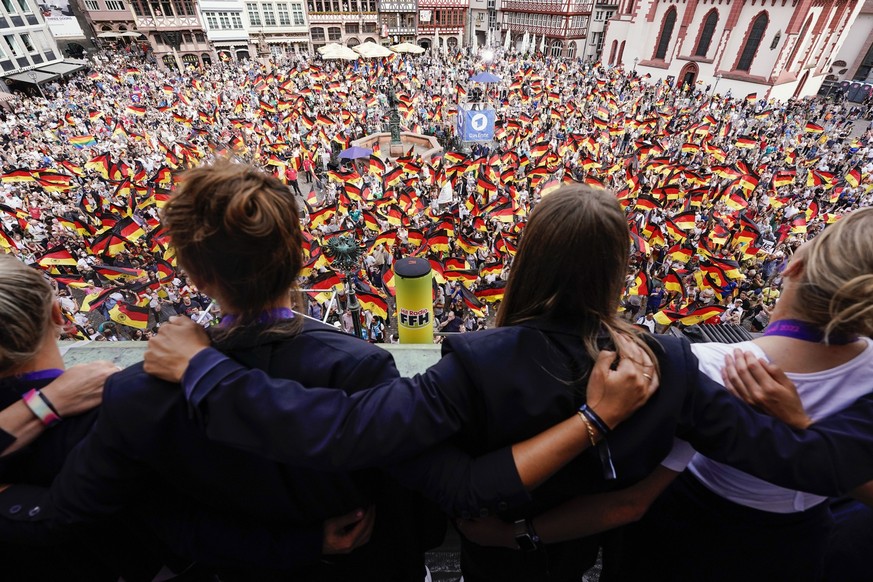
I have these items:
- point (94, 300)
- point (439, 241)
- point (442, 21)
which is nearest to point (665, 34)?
point (442, 21)

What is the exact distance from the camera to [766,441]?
144cm

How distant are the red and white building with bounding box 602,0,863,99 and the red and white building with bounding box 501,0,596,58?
1060 centimetres

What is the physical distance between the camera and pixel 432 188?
17000mm

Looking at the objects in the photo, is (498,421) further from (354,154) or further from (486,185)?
(354,154)

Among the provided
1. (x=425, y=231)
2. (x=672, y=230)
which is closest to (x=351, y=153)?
(x=425, y=231)

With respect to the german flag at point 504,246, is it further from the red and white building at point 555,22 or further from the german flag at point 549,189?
the red and white building at point 555,22

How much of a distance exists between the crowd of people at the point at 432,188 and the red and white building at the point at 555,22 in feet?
85.8

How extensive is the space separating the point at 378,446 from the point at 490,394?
44 cm

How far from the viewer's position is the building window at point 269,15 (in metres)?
49.0

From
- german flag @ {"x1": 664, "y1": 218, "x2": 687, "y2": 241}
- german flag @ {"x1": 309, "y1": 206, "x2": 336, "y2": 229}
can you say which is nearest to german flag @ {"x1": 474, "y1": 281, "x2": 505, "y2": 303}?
german flag @ {"x1": 309, "y1": 206, "x2": 336, "y2": 229}

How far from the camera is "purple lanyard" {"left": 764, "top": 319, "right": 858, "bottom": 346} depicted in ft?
5.29

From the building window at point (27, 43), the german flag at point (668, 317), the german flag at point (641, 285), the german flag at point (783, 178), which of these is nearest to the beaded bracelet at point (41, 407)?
the german flag at point (668, 317)

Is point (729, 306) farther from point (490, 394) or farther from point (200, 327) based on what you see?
point (200, 327)

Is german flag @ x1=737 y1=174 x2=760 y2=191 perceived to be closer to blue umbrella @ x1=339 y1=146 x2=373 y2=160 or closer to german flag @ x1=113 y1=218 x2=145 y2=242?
blue umbrella @ x1=339 y1=146 x2=373 y2=160
